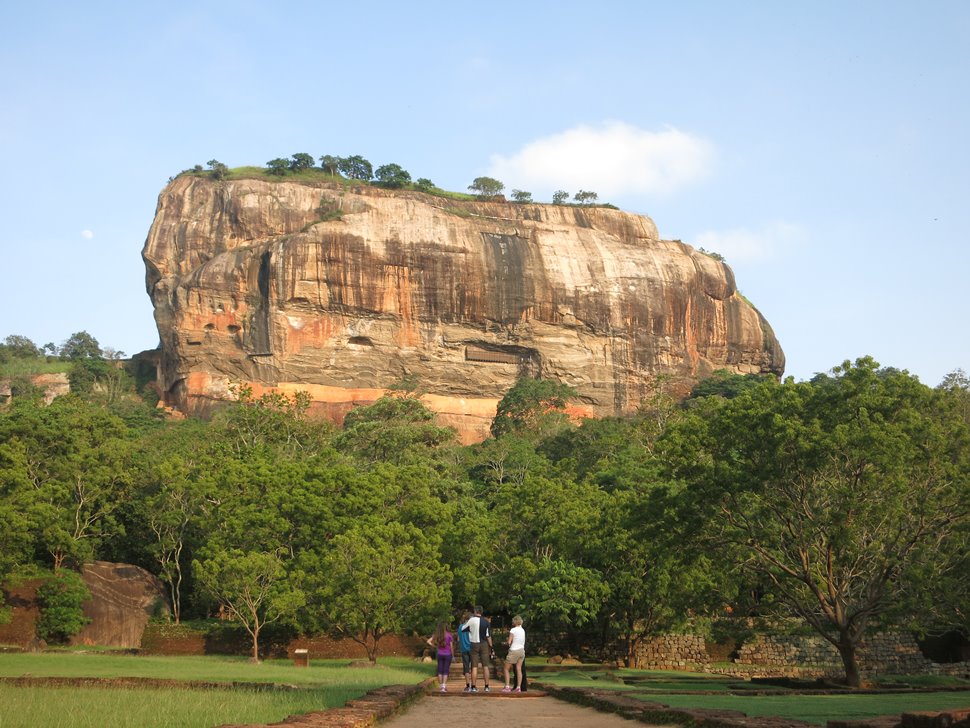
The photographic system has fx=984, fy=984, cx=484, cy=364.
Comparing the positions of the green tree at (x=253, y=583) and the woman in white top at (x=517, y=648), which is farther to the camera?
the green tree at (x=253, y=583)

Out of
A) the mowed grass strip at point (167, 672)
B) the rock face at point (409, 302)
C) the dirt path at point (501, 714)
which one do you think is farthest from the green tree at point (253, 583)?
the rock face at point (409, 302)

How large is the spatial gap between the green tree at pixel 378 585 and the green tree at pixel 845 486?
9330mm

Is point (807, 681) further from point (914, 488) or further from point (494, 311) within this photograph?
point (494, 311)

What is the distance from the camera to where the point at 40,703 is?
11398 millimetres

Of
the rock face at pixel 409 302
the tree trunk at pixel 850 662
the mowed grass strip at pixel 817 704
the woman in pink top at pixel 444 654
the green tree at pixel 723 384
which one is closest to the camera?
the mowed grass strip at pixel 817 704

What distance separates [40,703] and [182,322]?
54122mm

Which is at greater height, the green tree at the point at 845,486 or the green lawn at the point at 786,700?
the green tree at the point at 845,486

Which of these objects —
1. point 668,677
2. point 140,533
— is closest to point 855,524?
point 668,677

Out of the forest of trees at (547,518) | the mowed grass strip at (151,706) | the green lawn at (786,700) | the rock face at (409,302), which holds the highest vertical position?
the rock face at (409,302)

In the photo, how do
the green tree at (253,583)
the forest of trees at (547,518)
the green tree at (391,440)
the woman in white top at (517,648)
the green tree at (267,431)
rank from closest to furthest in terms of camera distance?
the woman in white top at (517,648) < the forest of trees at (547,518) < the green tree at (253,583) < the green tree at (267,431) < the green tree at (391,440)

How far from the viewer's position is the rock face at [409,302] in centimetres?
6325

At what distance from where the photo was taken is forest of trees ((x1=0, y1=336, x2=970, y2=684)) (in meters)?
19.4

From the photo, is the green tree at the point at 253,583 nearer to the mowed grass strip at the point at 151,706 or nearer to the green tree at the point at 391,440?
the mowed grass strip at the point at 151,706

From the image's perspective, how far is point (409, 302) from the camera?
65500 mm
